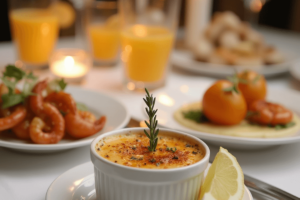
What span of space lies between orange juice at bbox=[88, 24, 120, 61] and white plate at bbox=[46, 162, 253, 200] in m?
1.55

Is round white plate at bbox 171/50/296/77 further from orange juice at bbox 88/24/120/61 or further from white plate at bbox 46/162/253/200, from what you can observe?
white plate at bbox 46/162/253/200

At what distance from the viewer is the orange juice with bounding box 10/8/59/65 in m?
2.21

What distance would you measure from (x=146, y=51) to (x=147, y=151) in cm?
118

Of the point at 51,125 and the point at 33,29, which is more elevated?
the point at 33,29

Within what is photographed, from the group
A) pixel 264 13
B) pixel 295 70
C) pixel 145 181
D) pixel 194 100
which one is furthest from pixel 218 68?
pixel 264 13

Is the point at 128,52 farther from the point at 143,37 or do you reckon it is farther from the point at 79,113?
the point at 79,113

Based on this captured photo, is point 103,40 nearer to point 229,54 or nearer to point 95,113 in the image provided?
point 229,54

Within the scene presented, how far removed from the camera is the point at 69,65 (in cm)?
208

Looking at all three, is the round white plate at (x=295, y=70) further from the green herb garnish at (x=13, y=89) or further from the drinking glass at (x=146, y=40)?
the green herb garnish at (x=13, y=89)

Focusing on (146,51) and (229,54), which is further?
(229,54)

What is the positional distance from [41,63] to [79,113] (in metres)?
1.14

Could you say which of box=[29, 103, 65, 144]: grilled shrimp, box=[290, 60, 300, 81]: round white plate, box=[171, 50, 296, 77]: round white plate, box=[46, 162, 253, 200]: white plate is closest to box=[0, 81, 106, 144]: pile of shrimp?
box=[29, 103, 65, 144]: grilled shrimp

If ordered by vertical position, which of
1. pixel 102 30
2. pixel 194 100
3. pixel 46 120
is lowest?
pixel 194 100

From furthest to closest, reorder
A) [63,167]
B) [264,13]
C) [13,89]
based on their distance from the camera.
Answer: [264,13], [13,89], [63,167]
